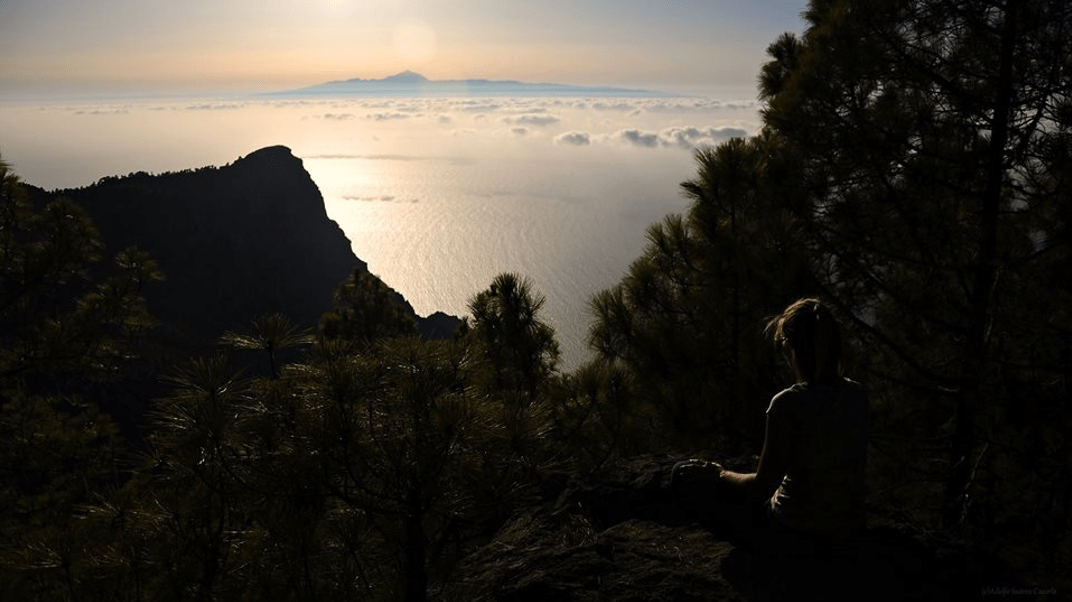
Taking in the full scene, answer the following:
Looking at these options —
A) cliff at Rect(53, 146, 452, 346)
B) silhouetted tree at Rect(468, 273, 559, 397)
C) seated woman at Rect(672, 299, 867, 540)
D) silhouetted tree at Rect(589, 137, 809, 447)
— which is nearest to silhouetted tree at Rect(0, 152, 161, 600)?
silhouetted tree at Rect(468, 273, 559, 397)

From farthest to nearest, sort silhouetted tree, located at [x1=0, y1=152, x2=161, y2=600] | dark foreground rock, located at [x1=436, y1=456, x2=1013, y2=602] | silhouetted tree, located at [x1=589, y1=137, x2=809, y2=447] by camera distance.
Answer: silhouetted tree, located at [x1=0, y1=152, x2=161, y2=600]
silhouetted tree, located at [x1=589, y1=137, x2=809, y2=447]
dark foreground rock, located at [x1=436, y1=456, x2=1013, y2=602]

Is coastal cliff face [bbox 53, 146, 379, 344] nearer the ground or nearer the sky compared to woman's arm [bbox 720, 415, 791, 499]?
nearer the ground

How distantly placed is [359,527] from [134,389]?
169ft

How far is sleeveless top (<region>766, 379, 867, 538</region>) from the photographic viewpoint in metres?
3.10

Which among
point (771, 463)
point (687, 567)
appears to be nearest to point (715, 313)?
point (771, 463)

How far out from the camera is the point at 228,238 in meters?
73.2

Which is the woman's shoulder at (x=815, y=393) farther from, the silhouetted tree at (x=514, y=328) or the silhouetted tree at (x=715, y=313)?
the silhouetted tree at (x=514, y=328)

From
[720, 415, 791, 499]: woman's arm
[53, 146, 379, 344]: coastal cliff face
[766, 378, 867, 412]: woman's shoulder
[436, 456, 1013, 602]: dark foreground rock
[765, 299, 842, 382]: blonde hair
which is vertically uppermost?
[765, 299, 842, 382]: blonde hair

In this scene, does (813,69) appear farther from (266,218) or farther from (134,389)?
(266,218)

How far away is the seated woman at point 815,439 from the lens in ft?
10.2

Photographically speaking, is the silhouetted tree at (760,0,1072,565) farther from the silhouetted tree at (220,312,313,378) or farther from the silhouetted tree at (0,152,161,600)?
the silhouetted tree at (0,152,161,600)

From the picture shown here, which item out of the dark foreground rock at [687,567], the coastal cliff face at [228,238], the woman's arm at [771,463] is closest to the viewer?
the dark foreground rock at [687,567]

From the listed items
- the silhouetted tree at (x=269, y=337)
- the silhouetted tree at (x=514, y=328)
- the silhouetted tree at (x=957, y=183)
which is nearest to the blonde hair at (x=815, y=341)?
the silhouetted tree at (x=269, y=337)

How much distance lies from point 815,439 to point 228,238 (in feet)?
262
